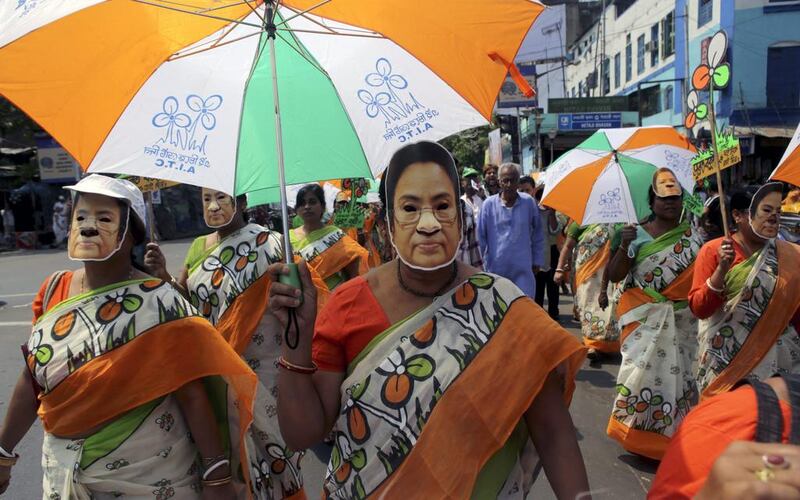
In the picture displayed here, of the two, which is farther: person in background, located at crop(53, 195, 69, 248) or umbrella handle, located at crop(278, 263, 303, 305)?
person in background, located at crop(53, 195, 69, 248)

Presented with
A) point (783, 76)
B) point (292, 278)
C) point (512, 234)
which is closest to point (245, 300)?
point (292, 278)

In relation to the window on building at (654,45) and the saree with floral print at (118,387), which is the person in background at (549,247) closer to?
the saree with floral print at (118,387)

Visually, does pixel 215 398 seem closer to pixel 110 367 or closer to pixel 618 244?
pixel 110 367

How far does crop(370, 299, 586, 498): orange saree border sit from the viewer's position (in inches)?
73.4

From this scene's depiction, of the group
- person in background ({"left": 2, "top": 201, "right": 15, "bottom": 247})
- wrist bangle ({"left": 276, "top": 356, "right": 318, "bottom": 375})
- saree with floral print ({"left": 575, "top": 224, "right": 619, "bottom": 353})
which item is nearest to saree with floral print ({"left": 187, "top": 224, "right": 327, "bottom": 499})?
wrist bangle ({"left": 276, "top": 356, "right": 318, "bottom": 375})

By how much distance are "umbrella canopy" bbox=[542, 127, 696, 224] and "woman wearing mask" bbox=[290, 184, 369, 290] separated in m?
1.72

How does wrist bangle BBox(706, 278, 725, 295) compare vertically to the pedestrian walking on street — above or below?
above

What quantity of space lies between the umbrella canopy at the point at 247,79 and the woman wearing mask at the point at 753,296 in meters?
2.12

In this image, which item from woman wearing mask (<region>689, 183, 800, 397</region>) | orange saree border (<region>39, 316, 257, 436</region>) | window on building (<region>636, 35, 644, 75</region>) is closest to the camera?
orange saree border (<region>39, 316, 257, 436</region>)

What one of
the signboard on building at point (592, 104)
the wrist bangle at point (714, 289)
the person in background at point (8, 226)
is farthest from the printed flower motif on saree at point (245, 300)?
the signboard on building at point (592, 104)

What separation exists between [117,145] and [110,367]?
77 centimetres

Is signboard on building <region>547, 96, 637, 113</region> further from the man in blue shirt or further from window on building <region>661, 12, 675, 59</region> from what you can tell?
the man in blue shirt

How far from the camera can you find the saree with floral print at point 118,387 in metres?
2.26

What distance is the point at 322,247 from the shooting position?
530 cm
